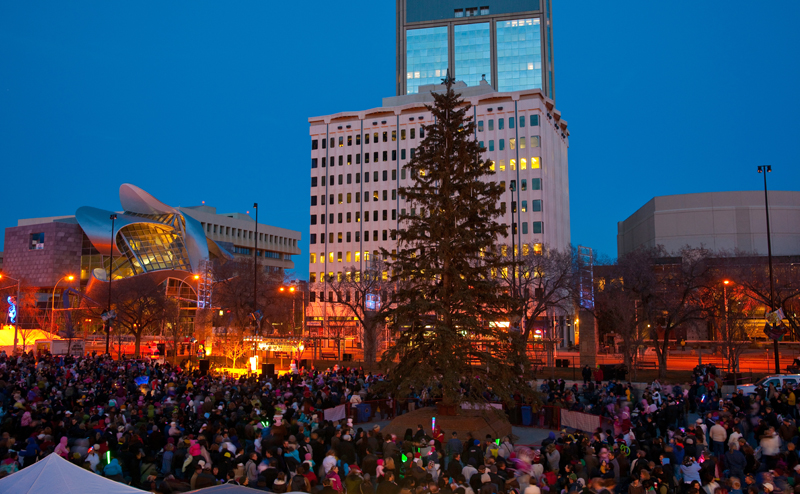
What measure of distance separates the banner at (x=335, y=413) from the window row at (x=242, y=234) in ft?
372

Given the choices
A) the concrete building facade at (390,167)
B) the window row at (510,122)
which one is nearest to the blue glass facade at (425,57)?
the concrete building facade at (390,167)

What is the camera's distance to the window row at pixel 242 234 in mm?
132125

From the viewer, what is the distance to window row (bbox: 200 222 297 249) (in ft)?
433

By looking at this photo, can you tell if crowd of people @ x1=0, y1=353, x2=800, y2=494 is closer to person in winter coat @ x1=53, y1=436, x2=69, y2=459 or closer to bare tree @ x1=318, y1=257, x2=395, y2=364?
person in winter coat @ x1=53, y1=436, x2=69, y2=459

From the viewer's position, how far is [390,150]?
100000 millimetres

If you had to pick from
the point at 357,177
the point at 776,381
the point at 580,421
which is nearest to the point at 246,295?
the point at 357,177

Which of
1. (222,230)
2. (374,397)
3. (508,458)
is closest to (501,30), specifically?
(222,230)

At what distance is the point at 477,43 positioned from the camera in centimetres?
13025

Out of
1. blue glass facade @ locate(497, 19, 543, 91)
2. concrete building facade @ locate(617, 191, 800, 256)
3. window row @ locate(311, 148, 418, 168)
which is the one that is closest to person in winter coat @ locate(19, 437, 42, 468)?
window row @ locate(311, 148, 418, 168)

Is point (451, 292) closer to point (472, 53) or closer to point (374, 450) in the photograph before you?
point (374, 450)

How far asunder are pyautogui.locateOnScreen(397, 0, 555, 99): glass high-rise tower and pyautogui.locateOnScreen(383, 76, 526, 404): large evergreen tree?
354ft

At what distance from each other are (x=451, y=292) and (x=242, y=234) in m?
128

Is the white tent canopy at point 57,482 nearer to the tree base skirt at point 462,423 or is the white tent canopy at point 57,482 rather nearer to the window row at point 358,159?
the tree base skirt at point 462,423

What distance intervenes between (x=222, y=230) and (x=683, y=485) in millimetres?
132607
